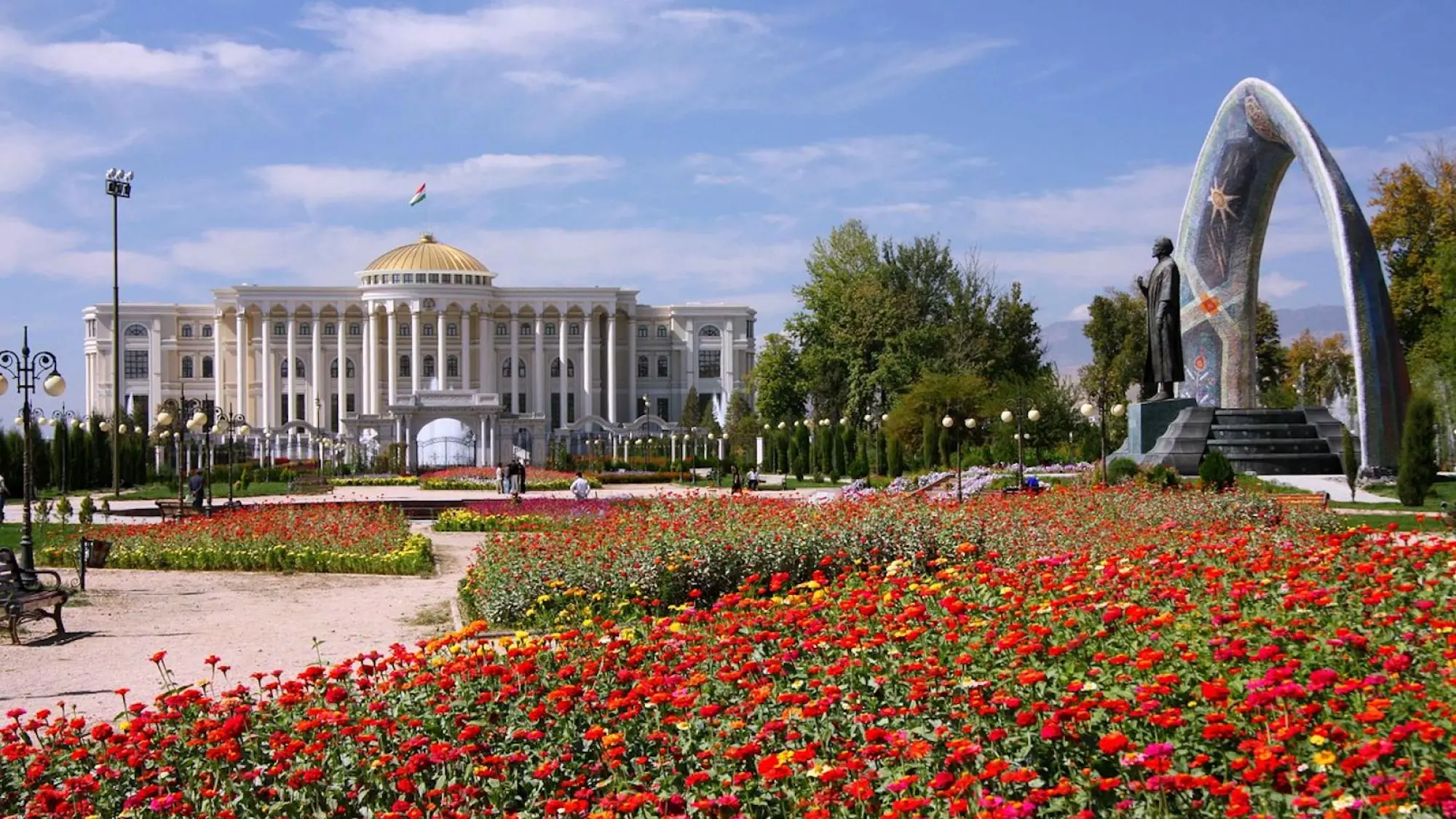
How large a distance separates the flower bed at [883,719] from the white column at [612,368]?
7605 centimetres

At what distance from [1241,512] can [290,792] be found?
1148cm

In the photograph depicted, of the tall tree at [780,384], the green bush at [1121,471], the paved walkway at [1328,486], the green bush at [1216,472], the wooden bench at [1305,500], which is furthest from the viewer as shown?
the tall tree at [780,384]

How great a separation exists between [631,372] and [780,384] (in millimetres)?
31271

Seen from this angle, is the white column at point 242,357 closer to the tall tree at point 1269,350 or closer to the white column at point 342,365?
the white column at point 342,365

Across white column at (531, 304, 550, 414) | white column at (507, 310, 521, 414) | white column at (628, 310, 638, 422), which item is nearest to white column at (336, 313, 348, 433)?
white column at (507, 310, 521, 414)

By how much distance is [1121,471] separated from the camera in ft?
73.2

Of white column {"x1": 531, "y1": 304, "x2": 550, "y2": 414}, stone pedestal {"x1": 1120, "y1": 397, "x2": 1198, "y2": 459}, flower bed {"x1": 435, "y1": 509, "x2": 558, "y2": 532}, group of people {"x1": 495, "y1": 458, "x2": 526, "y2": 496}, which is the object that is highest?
white column {"x1": 531, "y1": 304, "x2": 550, "y2": 414}

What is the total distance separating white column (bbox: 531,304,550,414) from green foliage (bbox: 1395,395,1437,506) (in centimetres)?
6681

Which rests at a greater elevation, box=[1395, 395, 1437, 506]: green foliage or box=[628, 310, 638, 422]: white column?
box=[628, 310, 638, 422]: white column

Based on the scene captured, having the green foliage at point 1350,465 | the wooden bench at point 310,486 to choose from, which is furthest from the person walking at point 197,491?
the green foliage at point 1350,465

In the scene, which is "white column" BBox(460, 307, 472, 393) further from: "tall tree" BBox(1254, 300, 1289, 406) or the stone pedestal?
the stone pedestal

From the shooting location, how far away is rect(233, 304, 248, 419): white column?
3285 inches

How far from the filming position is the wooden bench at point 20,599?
10953 mm

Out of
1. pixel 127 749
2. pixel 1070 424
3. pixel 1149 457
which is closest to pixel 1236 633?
pixel 127 749
